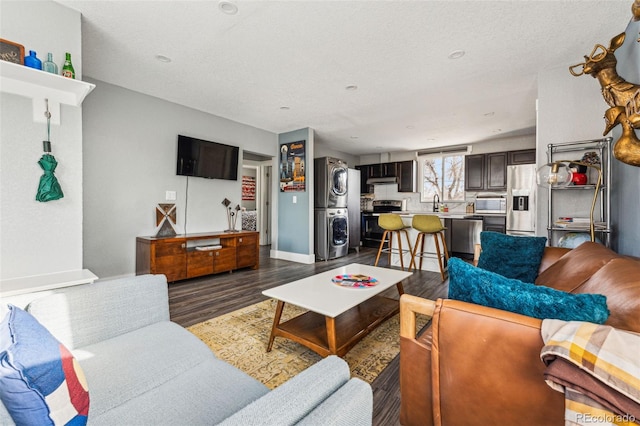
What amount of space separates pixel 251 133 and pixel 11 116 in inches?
134

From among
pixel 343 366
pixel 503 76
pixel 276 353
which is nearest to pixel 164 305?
pixel 276 353

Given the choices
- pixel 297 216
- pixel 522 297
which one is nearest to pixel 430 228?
pixel 297 216

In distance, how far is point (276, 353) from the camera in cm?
195

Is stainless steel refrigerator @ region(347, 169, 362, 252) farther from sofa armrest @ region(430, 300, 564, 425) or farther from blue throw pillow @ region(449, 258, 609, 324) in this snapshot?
sofa armrest @ region(430, 300, 564, 425)

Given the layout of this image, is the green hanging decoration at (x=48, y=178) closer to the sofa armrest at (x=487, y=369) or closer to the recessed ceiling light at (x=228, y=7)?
the recessed ceiling light at (x=228, y=7)

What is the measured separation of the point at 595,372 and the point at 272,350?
178cm

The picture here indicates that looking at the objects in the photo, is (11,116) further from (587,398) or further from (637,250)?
(637,250)

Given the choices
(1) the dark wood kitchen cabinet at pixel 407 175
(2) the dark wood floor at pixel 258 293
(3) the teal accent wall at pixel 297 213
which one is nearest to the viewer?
(2) the dark wood floor at pixel 258 293

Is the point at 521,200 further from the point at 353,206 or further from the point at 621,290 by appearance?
the point at 621,290

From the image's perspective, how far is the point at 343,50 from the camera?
2596mm

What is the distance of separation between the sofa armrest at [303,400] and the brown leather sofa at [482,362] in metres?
0.42

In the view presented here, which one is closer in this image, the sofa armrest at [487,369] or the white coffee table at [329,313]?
the sofa armrest at [487,369]

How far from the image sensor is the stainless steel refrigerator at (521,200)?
4844mm

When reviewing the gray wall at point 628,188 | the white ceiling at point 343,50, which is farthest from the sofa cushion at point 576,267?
the white ceiling at point 343,50
